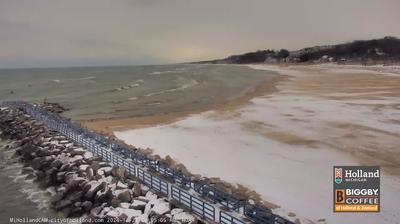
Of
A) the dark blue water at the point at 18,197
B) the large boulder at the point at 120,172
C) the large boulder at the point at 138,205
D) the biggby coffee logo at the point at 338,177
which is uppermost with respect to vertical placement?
the biggby coffee logo at the point at 338,177

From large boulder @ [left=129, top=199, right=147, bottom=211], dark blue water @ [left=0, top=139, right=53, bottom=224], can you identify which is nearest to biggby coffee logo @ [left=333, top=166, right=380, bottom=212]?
large boulder @ [left=129, top=199, right=147, bottom=211]

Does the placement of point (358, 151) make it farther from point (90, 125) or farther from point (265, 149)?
point (90, 125)

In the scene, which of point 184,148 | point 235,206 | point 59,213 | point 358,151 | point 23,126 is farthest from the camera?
point 23,126

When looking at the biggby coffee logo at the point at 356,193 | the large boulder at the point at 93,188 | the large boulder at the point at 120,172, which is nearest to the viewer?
the biggby coffee logo at the point at 356,193

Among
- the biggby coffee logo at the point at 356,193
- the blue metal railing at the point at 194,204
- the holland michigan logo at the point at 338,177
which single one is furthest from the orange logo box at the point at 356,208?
the blue metal railing at the point at 194,204

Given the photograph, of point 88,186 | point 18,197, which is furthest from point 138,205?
point 18,197

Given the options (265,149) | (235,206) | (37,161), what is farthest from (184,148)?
(235,206)

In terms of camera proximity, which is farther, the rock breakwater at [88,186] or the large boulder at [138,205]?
the large boulder at [138,205]

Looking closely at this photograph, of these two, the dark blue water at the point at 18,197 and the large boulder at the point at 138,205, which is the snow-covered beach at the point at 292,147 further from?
the dark blue water at the point at 18,197
